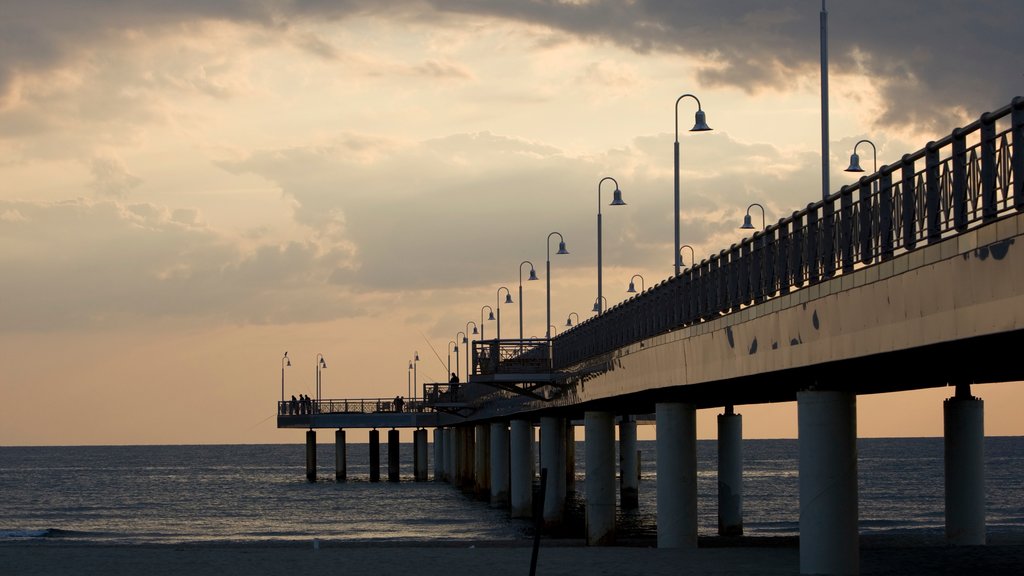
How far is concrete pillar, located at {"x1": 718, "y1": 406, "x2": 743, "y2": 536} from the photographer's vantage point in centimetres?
5609

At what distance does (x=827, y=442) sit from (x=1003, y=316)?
9.57 m

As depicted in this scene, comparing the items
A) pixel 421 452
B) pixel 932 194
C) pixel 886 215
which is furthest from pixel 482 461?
pixel 932 194

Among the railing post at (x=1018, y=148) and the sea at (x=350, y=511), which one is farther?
the sea at (x=350, y=511)

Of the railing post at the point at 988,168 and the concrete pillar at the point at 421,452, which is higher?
the railing post at the point at 988,168

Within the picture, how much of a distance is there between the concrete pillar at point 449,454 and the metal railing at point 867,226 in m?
87.4

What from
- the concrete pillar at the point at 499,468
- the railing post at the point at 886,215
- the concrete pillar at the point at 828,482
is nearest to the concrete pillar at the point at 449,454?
the concrete pillar at the point at 499,468

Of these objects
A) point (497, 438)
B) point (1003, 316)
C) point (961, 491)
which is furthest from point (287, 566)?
point (497, 438)

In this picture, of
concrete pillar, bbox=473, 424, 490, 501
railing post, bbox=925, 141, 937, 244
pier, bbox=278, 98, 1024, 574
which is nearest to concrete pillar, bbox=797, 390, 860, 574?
pier, bbox=278, 98, 1024, 574

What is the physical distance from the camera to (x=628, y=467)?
9588cm

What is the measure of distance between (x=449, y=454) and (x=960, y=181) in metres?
114

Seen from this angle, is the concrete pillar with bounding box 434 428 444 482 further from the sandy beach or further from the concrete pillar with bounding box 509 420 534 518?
the sandy beach

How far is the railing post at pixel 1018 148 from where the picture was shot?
54.0 feet

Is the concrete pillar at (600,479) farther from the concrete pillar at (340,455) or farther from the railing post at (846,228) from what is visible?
the concrete pillar at (340,455)

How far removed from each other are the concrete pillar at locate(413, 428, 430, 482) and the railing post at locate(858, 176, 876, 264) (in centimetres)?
11023
